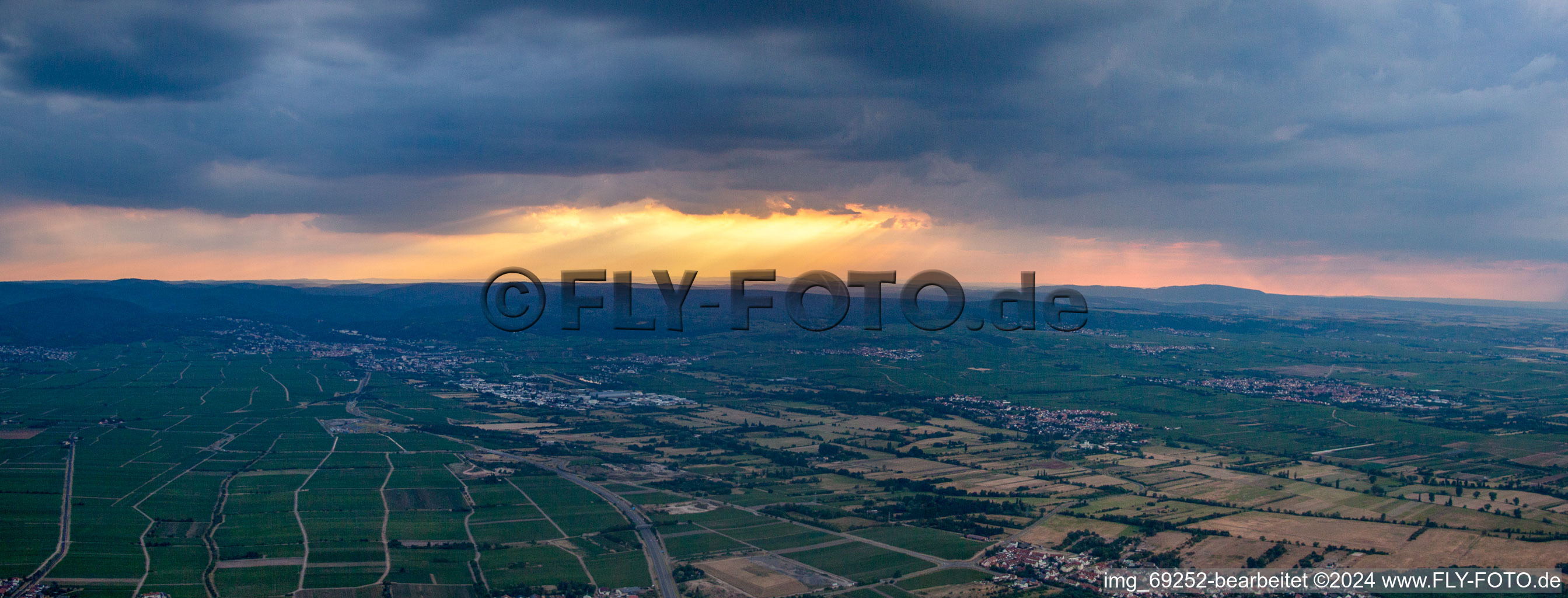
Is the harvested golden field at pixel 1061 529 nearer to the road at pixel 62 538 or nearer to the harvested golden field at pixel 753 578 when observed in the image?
the harvested golden field at pixel 753 578

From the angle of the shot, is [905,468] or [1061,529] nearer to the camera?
[1061,529]

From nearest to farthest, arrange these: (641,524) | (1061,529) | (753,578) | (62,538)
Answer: (753,578), (62,538), (1061,529), (641,524)

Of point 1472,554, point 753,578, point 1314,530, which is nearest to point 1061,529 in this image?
point 1314,530

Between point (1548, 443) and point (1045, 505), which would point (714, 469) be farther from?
point (1548, 443)

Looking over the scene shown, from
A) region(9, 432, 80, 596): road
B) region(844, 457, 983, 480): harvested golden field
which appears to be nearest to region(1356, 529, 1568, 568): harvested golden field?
region(844, 457, 983, 480): harvested golden field

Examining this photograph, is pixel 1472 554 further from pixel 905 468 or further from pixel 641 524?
pixel 641 524

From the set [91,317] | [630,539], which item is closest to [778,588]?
[630,539]
